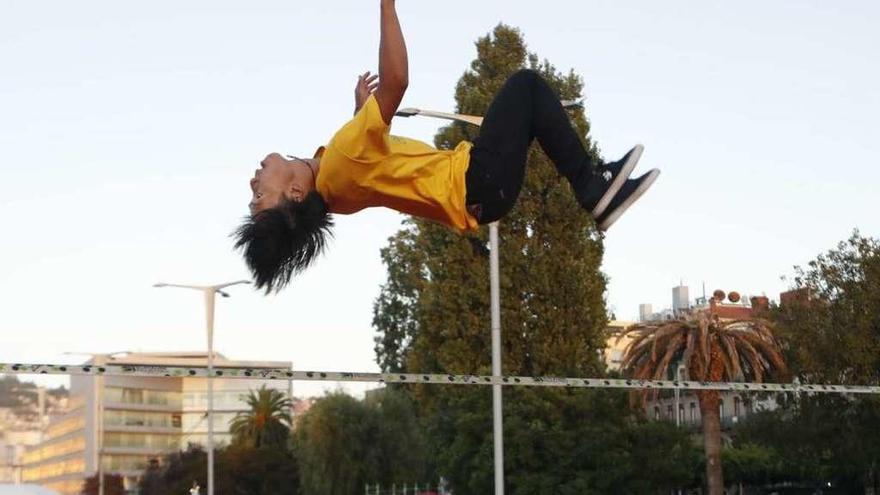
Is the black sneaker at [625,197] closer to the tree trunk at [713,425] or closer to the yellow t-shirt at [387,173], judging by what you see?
the yellow t-shirt at [387,173]

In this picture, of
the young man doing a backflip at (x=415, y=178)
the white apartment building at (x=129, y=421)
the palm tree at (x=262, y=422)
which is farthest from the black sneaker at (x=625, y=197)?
the white apartment building at (x=129, y=421)

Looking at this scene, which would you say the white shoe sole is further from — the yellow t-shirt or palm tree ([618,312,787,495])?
palm tree ([618,312,787,495])

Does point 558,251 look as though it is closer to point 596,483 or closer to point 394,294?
point 596,483

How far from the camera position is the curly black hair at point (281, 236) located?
22.7ft

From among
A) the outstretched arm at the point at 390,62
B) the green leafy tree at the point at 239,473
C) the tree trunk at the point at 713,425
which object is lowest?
the green leafy tree at the point at 239,473

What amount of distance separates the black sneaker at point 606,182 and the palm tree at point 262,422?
80.8m

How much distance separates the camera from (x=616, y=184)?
7.11 meters

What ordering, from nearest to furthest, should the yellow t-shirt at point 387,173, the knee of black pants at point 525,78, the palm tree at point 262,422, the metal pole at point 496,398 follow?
the yellow t-shirt at point 387,173, the knee of black pants at point 525,78, the metal pole at point 496,398, the palm tree at point 262,422

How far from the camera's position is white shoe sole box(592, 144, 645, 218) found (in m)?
7.10

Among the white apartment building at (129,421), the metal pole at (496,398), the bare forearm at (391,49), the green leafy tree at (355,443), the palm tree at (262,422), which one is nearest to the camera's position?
the bare forearm at (391,49)

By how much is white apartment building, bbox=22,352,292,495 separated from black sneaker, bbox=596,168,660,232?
117 m

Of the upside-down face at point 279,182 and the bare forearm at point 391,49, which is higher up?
the bare forearm at point 391,49

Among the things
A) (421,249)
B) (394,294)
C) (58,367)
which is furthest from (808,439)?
(58,367)

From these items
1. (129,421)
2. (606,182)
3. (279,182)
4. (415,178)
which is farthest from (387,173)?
(129,421)
